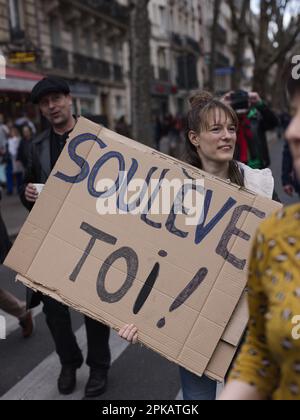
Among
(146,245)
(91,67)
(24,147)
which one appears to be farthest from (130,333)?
(91,67)

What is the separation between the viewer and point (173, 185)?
2.21m

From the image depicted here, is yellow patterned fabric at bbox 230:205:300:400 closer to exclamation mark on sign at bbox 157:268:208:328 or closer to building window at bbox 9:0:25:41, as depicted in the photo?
exclamation mark on sign at bbox 157:268:208:328

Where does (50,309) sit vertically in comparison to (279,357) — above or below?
below

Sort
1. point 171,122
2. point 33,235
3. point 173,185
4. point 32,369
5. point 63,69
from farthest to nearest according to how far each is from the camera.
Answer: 1. point 63,69
2. point 171,122
3. point 32,369
4. point 33,235
5. point 173,185

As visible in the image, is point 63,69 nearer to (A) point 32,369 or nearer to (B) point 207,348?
(A) point 32,369

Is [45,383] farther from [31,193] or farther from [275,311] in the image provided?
[275,311]

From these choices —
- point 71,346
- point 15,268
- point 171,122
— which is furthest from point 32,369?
A: point 171,122

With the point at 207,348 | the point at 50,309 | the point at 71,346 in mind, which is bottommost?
the point at 71,346

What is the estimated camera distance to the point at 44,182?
322 centimetres

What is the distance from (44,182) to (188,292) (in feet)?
4.62

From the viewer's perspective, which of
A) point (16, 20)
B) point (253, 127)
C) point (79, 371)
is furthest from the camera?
point (16, 20)

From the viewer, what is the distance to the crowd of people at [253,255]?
1247 mm

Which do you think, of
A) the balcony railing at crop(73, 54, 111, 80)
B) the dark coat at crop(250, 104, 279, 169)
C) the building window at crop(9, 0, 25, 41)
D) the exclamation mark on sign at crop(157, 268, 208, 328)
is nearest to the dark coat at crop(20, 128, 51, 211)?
the exclamation mark on sign at crop(157, 268, 208, 328)

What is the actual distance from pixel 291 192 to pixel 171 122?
16311mm
